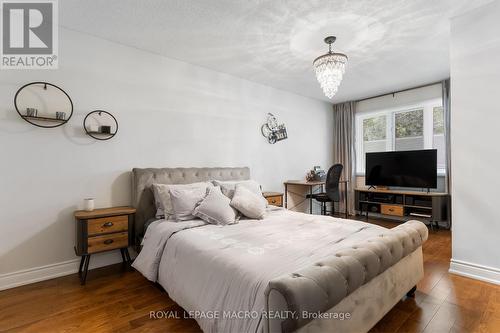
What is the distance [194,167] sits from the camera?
343cm

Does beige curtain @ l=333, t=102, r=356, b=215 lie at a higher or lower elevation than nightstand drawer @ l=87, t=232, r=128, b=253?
higher

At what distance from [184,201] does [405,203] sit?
3982 millimetres

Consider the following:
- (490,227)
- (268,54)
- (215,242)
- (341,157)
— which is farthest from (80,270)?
(341,157)

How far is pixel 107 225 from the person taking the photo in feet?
8.00

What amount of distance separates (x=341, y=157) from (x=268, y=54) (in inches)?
132

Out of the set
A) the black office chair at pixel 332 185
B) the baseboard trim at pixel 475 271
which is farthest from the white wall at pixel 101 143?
the baseboard trim at pixel 475 271

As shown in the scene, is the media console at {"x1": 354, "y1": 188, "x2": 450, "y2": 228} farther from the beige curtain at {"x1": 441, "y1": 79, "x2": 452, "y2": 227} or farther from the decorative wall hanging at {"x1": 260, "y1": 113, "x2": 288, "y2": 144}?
the decorative wall hanging at {"x1": 260, "y1": 113, "x2": 288, "y2": 144}

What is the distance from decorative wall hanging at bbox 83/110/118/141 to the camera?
2.66 m

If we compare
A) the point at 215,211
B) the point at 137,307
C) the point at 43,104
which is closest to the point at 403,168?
the point at 215,211

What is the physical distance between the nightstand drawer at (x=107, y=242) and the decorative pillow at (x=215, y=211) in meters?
0.80

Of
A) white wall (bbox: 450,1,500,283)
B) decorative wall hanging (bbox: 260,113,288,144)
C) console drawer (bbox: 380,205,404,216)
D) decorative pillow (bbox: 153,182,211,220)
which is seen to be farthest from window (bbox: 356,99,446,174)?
decorative pillow (bbox: 153,182,211,220)

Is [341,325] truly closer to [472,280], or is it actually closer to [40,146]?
[472,280]

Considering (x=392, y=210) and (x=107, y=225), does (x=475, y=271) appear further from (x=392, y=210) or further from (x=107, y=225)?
(x=107, y=225)

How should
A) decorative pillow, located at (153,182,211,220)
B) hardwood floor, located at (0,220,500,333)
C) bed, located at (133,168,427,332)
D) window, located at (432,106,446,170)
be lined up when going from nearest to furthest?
bed, located at (133,168,427,332)
hardwood floor, located at (0,220,500,333)
decorative pillow, located at (153,182,211,220)
window, located at (432,106,446,170)
